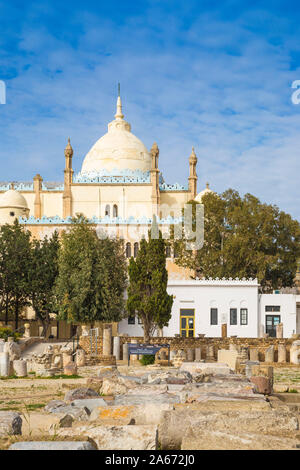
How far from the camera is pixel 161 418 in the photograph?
25.1 feet

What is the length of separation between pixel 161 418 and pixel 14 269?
3002 centimetres

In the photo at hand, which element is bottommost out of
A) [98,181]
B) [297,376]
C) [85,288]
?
[297,376]

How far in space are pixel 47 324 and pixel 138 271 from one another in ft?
30.0

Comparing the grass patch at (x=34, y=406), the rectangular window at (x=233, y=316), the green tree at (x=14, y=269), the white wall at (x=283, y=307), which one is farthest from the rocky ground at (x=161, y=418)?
the green tree at (x=14, y=269)

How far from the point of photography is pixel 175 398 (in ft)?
33.3

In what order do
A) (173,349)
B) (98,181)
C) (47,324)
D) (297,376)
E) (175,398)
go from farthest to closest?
(98,181) < (47,324) < (173,349) < (297,376) < (175,398)

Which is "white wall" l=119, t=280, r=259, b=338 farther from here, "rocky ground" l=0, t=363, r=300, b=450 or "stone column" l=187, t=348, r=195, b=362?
"rocky ground" l=0, t=363, r=300, b=450

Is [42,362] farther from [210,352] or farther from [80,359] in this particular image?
[210,352]

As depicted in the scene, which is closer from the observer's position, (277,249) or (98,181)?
(277,249)

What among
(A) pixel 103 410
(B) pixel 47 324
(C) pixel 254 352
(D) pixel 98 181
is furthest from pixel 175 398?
(D) pixel 98 181

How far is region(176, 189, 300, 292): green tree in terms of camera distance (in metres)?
39.7

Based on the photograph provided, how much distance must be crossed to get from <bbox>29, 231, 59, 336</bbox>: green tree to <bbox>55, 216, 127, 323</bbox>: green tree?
0.90m

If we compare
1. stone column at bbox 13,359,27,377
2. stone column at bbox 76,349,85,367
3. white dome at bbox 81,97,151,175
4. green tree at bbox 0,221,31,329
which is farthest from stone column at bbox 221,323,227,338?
white dome at bbox 81,97,151,175
